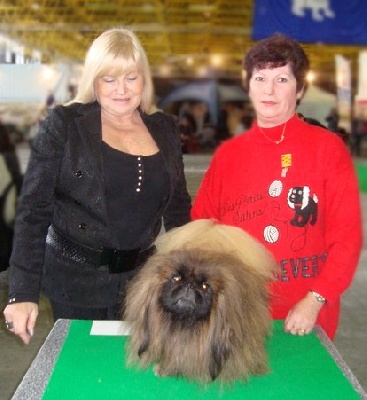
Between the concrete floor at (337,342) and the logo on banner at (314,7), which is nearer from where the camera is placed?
the concrete floor at (337,342)

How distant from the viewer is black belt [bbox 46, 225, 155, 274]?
5.29 feet

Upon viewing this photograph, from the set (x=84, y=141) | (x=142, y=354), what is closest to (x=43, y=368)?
(x=142, y=354)

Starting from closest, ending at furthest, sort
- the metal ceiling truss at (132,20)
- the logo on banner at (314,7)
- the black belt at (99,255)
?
the black belt at (99,255) < the logo on banner at (314,7) < the metal ceiling truss at (132,20)

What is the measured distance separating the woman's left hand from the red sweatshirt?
3 centimetres

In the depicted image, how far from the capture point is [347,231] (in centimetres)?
142

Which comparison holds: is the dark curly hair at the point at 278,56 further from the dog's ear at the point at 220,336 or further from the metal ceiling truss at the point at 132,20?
the metal ceiling truss at the point at 132,20

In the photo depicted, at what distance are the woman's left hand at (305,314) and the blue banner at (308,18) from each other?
5.02 meters

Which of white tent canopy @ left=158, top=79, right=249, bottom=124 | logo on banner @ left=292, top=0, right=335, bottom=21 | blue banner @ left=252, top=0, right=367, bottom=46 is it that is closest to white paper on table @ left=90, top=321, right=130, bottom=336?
blue banner @ left=252, top=0, right=367, bottom=46

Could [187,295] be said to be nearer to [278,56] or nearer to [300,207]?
[300,207]

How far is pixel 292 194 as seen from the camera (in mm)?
1479

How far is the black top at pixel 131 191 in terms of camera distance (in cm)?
159

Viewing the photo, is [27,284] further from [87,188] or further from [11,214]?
[11,214]

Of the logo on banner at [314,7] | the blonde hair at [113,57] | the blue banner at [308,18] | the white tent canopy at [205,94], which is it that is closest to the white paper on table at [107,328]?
the blonde hair at [113,57]

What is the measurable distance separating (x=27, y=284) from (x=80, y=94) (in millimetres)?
522
